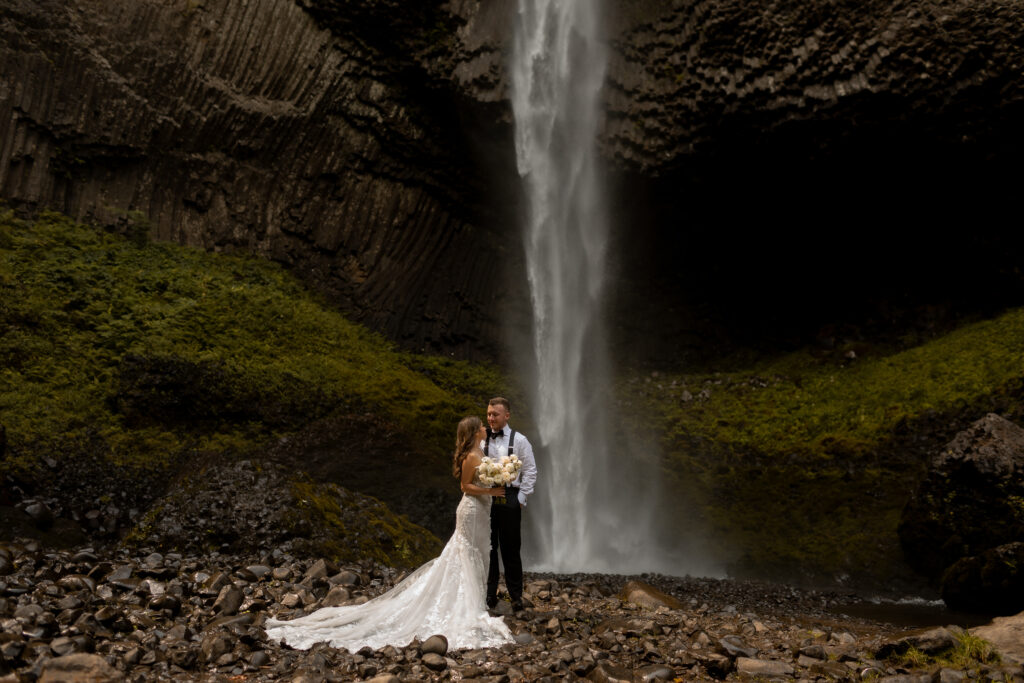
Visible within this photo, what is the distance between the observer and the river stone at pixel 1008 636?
18.0ft

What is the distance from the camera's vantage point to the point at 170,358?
14125mm

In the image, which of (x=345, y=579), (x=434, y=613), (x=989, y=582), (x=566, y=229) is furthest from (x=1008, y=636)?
(x=566, y=229)

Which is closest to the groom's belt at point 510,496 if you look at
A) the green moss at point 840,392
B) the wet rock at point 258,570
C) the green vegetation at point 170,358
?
the wet rock at point 258,570

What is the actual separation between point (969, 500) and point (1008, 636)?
19.6 ft

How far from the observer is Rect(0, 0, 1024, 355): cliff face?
57.9 feet

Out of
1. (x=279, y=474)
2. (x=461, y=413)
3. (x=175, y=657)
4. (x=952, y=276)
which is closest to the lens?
(x=175, y=657)

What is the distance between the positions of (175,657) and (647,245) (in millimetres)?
19077

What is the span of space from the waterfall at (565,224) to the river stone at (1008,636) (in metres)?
11.1

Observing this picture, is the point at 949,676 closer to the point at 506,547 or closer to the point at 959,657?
the point at 959,657

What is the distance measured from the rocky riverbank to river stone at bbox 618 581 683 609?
3 cm

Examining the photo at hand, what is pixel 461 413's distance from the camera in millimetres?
16719

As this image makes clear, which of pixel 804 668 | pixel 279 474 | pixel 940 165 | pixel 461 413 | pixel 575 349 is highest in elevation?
pixel 940 165

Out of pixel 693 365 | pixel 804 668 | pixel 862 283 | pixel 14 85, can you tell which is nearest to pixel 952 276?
pixel 862 283

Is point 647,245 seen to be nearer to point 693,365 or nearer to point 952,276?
point 693,365
